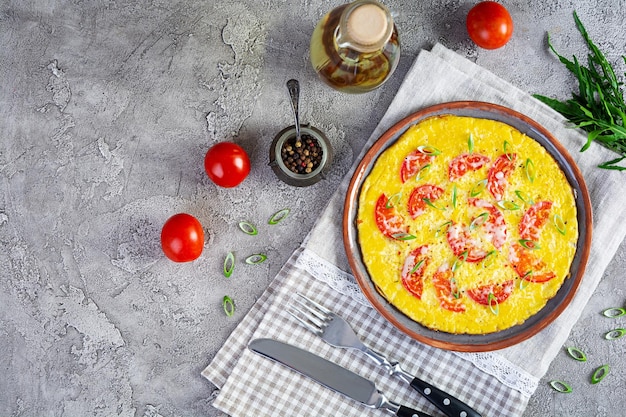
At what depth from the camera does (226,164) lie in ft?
8.17

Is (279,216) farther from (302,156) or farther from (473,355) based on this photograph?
(473,355)

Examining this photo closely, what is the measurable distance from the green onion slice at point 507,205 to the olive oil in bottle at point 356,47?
655mm

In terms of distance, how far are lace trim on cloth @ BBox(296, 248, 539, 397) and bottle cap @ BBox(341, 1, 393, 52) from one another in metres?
0.87

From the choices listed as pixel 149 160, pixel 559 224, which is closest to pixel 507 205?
pixel 559 224

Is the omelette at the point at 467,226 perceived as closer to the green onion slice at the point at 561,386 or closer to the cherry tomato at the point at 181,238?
the green onion slice at the point at 561,386

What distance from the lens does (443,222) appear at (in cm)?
244

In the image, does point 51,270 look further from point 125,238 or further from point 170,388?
point 170,388

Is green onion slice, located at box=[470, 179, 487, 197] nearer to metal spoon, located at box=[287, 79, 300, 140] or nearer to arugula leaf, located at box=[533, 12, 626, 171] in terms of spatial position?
arugula leaf, located at box=[533, 12, 626, 171]

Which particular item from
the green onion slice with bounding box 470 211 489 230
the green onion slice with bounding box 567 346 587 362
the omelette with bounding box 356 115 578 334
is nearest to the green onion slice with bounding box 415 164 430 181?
the omelette with bounding box 356 115 578 334

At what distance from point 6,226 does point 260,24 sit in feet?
4.55

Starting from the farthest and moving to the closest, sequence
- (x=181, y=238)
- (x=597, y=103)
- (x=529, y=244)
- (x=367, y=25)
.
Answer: (x=597, y=103), (x=181, y=238), (x=529, y=244), (x=367, y=25)

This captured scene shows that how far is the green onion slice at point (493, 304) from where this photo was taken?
2.39 meters

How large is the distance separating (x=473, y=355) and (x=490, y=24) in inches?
52.3

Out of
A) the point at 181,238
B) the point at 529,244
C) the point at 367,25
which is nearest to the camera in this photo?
the point at 367,25
